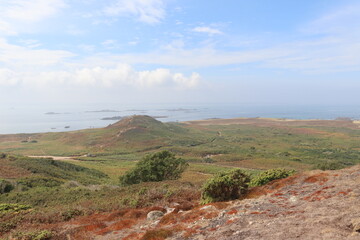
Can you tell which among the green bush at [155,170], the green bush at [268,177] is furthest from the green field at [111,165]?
the green bush at [268,177]

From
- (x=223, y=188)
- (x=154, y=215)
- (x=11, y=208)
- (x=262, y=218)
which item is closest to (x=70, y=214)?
(x=11, y=208)

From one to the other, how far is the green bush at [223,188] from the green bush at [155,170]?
1509 centimetres

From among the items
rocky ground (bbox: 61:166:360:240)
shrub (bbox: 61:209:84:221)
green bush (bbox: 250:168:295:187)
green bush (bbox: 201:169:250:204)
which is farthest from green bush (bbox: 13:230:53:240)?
green bush (bbox: 250:168:295:187)

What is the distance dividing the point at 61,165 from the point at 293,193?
39.7 metres

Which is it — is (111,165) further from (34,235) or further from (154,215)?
(34,235)

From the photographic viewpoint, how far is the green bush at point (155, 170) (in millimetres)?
28922

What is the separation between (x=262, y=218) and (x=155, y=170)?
21218 mm

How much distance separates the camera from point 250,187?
16609 mm

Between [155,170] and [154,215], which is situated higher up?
[154,215]

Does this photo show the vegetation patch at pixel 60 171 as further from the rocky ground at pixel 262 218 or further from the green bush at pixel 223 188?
the green bush at pixel 223 188

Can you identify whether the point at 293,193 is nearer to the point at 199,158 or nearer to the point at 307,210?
the point at 307,210

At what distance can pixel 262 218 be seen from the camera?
9.41m

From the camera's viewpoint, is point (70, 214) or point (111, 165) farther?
point (111, 165)

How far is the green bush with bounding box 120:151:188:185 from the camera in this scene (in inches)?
1139
